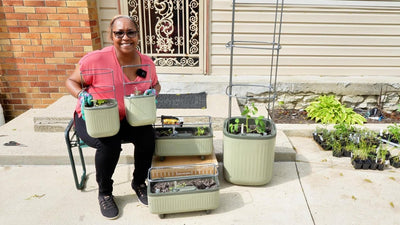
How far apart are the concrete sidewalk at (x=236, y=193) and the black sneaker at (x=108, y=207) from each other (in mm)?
46

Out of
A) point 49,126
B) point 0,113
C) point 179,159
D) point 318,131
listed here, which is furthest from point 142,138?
point 0,113

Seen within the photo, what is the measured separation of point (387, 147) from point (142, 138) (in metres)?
2.75

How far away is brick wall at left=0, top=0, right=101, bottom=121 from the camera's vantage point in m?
3.90

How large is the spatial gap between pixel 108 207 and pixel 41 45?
9.00 feet

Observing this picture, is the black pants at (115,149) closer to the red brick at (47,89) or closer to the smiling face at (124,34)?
the smiling face at (124,34)

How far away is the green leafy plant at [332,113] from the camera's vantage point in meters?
4.00

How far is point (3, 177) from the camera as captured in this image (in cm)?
286

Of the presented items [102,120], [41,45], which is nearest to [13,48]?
[41,45]

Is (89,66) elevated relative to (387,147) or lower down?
elevated

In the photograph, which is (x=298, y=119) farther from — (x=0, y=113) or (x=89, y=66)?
(x=0, y=113)

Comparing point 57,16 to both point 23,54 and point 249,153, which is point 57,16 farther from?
point 249,153

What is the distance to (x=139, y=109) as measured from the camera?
7.09ft

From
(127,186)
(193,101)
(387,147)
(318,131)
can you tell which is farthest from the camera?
(193,101)

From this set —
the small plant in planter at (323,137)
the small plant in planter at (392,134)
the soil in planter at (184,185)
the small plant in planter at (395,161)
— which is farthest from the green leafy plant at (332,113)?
the soil in planter at (184,185)
